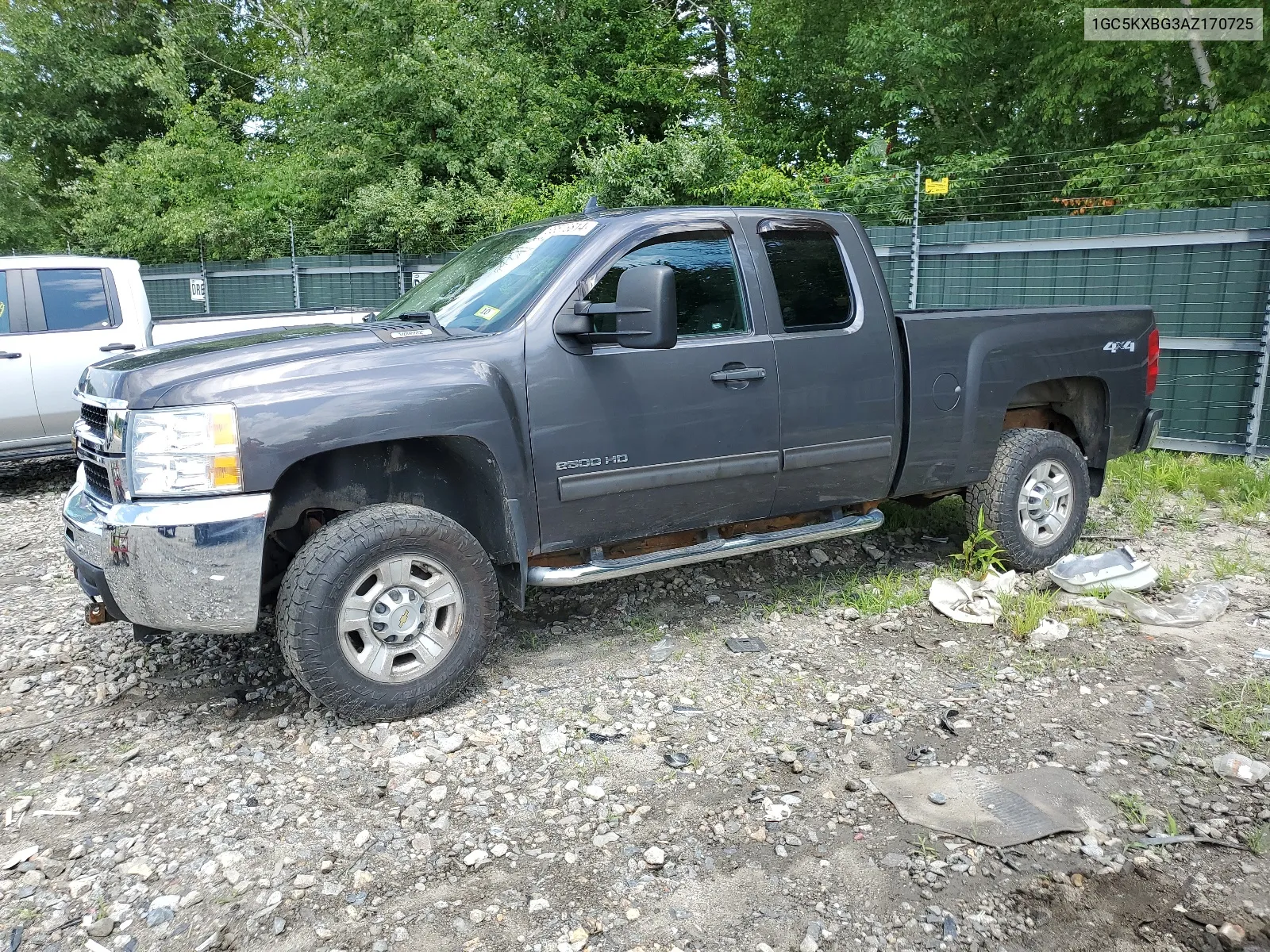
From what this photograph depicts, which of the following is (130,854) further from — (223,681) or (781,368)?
(781,368)

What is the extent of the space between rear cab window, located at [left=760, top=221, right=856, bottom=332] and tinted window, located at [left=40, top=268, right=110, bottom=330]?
5.89 m

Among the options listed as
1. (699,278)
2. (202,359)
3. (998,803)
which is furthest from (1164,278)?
(202,359)

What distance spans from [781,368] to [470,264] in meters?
1.61

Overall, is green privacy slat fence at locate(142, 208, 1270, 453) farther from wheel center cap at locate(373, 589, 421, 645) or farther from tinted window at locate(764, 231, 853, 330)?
wheel center cap at locate(373, 589, 421, 645)

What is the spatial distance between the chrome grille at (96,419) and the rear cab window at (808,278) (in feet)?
9.45

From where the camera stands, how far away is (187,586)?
3.42 m

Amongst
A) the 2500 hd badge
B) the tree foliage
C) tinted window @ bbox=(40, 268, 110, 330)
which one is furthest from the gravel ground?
the tree foliage

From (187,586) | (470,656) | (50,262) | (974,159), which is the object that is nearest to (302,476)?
(187,586)

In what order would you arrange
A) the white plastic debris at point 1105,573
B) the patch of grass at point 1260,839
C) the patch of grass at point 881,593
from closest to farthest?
1. the patch of grass at point 1260,839
2. the patch of grass at point 881,593
3. the white plastic debris at point 1105,573

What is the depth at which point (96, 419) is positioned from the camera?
3.78 metres

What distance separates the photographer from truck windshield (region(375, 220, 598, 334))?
4.12 meters

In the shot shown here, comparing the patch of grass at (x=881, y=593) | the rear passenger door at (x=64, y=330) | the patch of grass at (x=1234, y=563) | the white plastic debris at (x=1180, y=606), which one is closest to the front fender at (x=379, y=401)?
the patch of grass at (x=881, y=593)

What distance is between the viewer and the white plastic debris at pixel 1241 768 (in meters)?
3.35

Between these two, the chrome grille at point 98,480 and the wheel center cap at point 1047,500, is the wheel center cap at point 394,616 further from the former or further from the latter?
the wheel center cap at point 1047,500
